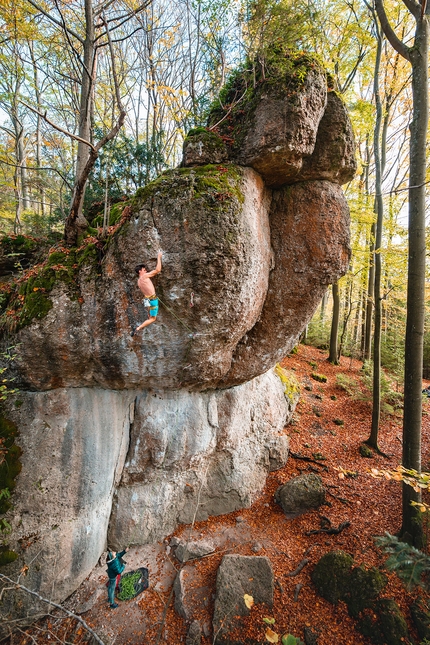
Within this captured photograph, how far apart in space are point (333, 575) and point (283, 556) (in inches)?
43.6

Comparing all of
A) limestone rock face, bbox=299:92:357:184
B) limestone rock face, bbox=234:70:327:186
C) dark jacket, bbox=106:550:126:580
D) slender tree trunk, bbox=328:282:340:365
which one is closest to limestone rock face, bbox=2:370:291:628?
dark jacket, bbox=106:550:126:580

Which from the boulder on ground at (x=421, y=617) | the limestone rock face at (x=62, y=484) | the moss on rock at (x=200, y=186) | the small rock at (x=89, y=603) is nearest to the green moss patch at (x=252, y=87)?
the moss on rock at (x=200, y=186)

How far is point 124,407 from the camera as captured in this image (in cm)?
634

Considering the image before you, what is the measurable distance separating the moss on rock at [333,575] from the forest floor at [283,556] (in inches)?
6.0

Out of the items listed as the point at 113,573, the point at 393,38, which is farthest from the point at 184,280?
the point at 393,38

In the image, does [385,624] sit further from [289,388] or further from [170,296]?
[170,296]

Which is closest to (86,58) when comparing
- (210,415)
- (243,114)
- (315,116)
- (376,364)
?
(243,114)

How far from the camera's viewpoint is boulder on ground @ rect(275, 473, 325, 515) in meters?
7.04

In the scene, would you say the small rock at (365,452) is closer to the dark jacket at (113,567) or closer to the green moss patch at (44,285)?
the dark jacket at (113,567)

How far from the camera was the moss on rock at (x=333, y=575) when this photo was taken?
525 cm

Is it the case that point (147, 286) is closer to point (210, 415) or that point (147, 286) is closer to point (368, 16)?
point (210, 415)

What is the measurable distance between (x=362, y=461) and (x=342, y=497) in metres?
1.77

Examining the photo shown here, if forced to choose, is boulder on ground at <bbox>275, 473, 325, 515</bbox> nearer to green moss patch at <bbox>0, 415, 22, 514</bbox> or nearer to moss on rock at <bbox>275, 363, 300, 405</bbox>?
moss on rock at <bbox>275, 363, 300, 405</bbox>

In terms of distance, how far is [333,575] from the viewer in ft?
17.7
